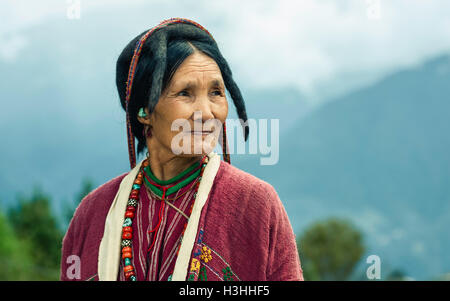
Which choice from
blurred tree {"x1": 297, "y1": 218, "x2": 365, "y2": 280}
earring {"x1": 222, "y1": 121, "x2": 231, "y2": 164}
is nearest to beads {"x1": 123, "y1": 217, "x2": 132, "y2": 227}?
earring {"x1": 222, "y1": 121, "x2": 231, "y2": 164}

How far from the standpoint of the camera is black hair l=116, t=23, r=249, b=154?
8.86ft

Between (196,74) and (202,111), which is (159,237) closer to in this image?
(202,111)

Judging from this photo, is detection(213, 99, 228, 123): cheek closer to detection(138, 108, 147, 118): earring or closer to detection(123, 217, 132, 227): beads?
detection(138, 108, 147, 118): earring

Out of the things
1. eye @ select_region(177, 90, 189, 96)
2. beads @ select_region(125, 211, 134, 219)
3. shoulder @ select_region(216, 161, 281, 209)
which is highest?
eye @ select_region(177, 90, 189, 96)

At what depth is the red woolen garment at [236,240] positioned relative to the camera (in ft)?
8.87

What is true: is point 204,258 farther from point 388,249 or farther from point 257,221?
point 388,249

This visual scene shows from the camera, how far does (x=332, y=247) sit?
213ft

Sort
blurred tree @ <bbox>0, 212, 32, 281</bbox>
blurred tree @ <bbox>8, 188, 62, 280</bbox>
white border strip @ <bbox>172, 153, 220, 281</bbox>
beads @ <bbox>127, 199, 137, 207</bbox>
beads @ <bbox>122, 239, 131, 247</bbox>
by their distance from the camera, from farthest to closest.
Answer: blurred tree @ <bbox>8, 188, 62, 280</bbox>
blurred tree @ <bbox>0, 212, 32, 281</bbox>
beads @ <bbox>127, 199, 137, 207</bbox>
beads @ <bbox>122, 239, 131, 247</bbox>
white border strip @ <bbox>172, 153, 220, 281</bbox>

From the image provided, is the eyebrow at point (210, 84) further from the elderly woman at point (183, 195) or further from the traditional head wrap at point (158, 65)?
the traditional head wrap at point (158, 65)

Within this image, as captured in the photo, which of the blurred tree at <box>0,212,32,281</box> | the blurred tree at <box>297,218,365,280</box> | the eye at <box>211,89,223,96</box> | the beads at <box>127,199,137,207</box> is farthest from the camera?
the blurred tree at <box>297,218,365,280</box>

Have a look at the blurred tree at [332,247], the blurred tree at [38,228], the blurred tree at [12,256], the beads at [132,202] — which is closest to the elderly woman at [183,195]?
the beads at [132,202]

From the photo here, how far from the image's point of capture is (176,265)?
8.81ft
